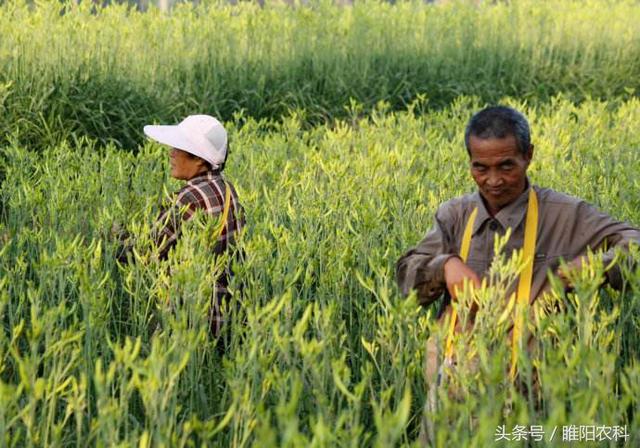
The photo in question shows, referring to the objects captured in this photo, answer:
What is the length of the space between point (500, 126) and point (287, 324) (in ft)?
2.60

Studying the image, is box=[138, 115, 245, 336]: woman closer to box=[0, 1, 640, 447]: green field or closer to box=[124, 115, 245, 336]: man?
box=[124, 115, 245, 336]: man

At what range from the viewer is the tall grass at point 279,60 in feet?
26.1

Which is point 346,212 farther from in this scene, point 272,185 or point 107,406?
point 107,406

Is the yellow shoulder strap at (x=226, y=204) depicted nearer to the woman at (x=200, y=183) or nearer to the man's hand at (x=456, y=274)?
the woman at (x=200, y=183)

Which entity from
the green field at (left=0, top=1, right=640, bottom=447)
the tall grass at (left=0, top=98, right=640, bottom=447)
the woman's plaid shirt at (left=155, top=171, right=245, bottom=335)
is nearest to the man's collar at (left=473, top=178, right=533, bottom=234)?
the green field at (left=0, top=1, right=640, bottom=447)

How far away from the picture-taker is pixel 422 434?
2.98 meters

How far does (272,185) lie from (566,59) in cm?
Answer: 655

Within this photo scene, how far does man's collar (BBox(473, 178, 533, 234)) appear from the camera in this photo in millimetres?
3225

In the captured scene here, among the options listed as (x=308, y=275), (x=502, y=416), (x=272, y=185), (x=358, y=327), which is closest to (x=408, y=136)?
(x=272, y=185)

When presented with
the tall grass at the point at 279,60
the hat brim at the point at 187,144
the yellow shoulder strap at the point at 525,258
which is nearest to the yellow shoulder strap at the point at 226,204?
the hat brim at the point at 187,144

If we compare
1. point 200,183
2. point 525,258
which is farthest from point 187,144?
point 525,258

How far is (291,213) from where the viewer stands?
457cm

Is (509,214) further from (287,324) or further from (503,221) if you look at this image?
(287,324)

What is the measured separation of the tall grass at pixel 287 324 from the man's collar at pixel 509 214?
0.28 meters
